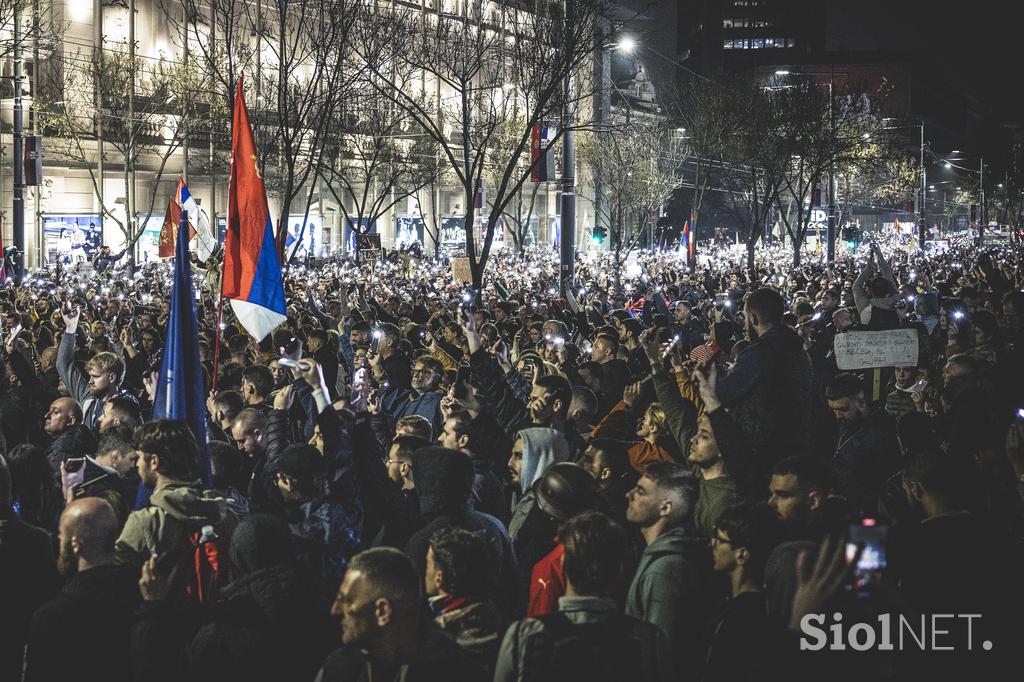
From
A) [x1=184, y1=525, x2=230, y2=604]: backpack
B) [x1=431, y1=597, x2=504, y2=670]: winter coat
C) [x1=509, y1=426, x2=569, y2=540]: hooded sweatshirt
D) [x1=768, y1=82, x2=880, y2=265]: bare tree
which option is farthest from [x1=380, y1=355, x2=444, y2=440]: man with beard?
[x1=768, y1=82, x2=880, y2=265]: bare tree

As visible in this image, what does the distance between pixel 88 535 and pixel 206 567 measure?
496 mm

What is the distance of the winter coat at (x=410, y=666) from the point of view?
11.6ft

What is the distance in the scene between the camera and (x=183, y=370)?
674 centimetres

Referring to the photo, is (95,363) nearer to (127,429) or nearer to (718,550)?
(127,429)

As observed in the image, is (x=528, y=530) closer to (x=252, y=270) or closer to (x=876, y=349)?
(x=876, y=349)

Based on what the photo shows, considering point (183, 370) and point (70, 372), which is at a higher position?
point (183, 370)

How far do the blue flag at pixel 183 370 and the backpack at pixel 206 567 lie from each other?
1.39 m

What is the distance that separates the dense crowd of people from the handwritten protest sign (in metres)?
0.34

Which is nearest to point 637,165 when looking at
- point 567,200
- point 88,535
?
point 567,200

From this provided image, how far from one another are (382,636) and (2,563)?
1.98 meters

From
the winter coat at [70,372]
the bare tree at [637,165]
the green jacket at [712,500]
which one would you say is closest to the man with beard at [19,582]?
the green jacket at [712,500]

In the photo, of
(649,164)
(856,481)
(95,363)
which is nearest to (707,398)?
(856,481)

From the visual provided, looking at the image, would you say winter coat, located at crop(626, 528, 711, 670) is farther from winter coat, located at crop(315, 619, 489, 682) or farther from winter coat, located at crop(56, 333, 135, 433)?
winter coat, located at crop(56, 333, 135, 433)

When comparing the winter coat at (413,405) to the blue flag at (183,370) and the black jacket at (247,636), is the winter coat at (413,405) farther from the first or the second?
the black jacket at (247,636)
